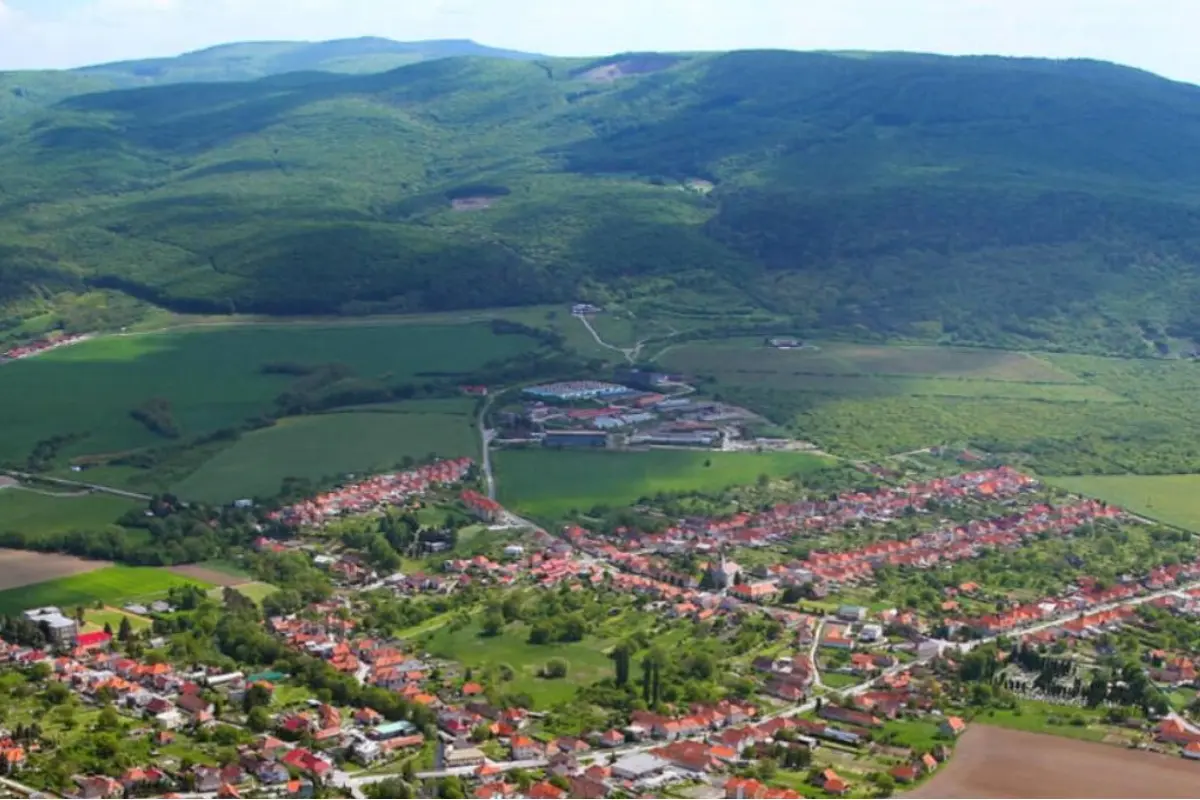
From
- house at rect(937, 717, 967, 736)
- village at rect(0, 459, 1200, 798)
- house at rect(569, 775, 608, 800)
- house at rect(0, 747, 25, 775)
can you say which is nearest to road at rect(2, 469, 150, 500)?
village at rect(0, 459, 1200, 798)

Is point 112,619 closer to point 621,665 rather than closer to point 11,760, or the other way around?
point 11,760

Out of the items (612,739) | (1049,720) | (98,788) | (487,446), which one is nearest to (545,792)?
(612,739)

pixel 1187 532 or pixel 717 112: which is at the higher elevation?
pixel 717 112

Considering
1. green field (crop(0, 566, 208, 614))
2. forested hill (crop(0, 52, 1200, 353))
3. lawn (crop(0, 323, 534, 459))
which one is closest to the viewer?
green field (crop(0, 566, 208, 614))

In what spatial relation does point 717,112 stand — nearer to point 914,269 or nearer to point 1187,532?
point 914,269

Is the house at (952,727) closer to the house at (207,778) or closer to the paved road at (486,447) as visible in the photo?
the house at (207,778)

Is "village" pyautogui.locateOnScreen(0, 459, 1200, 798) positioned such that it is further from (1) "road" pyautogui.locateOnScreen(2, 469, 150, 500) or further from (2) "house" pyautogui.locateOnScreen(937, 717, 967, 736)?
(1) "road" pyautogui.locateOnScreen(2, 469, 150, 500)

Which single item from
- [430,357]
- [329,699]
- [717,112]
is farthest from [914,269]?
[329,699]
